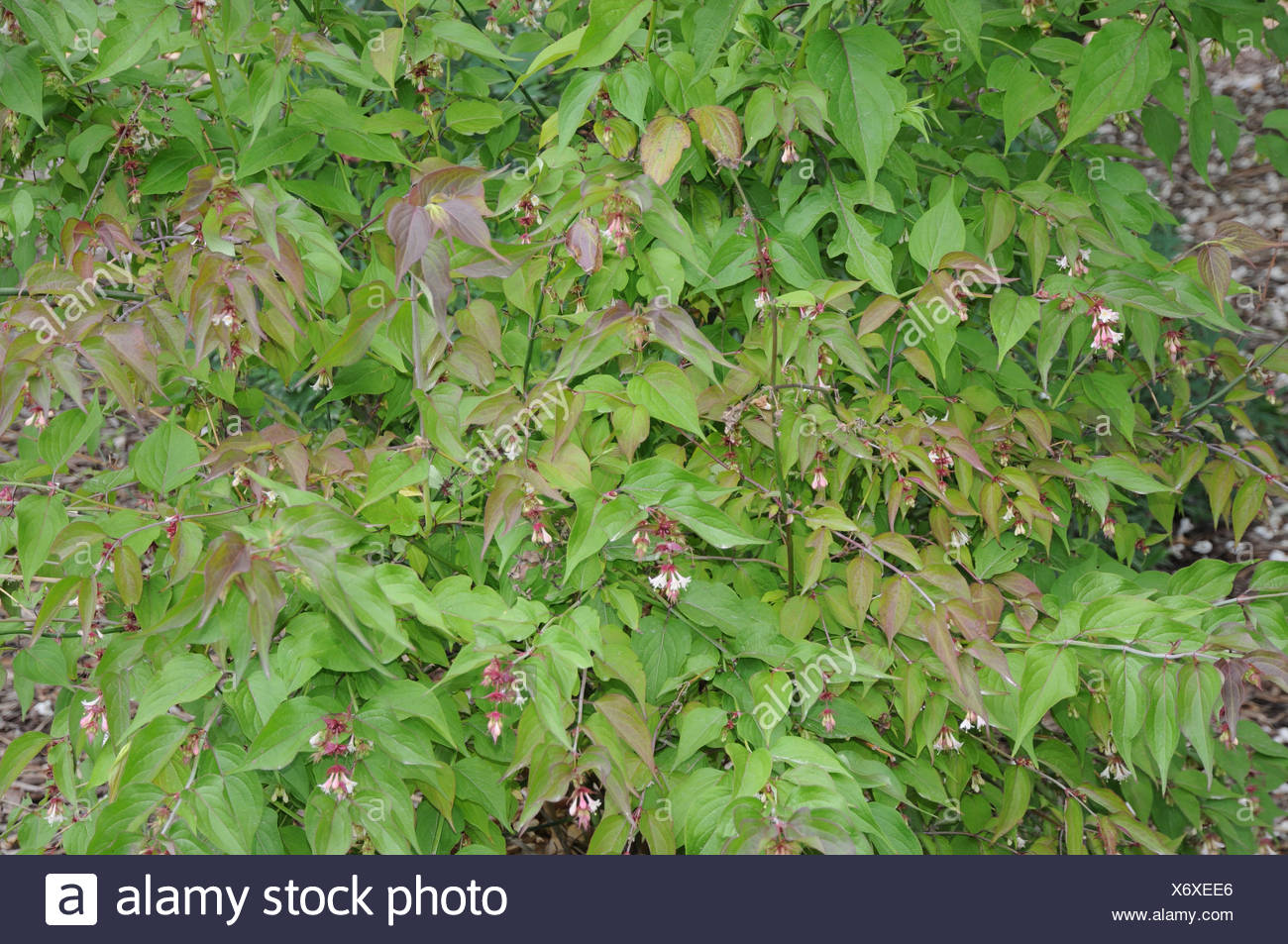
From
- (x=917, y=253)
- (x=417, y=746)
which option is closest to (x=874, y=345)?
(x=917, y=253)

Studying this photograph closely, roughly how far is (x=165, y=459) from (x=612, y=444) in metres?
0.76

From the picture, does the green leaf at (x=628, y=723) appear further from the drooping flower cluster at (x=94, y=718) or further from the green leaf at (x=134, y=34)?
the green leaf at (x=134, y=34)

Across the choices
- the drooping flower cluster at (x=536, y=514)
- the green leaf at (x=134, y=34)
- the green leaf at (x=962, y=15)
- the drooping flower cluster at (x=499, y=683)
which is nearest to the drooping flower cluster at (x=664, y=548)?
the drooping flower cluster at (x=536, y=514)

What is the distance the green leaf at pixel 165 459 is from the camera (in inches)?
68.3

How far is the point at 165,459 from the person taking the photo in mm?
1753

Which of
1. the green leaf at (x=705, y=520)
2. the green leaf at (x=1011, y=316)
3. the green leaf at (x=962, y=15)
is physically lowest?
the green leaf at (x=705, y=520)

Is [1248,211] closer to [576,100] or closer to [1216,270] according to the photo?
[1216,270]

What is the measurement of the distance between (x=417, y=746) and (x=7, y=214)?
1368 millimetres

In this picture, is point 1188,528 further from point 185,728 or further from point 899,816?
point 185,728

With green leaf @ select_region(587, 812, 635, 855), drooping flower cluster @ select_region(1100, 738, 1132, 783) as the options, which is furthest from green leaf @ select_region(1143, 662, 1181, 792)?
green leaf @ select_region(587, 812, 635, 855)

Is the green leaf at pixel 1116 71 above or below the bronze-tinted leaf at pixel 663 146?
above

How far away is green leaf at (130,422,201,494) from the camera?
1.74 m

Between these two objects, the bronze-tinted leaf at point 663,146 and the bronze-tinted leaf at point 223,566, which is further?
the bronze-tinted leaf at point 663,146

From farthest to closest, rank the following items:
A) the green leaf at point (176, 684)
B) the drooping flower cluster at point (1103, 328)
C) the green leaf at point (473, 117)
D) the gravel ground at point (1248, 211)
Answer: the gravel ground at point (1248, 211) < the green leaf at point (473, 117) < the drooping flower cluster at point (1103, 328) < the green leaf at point (176, 684)
